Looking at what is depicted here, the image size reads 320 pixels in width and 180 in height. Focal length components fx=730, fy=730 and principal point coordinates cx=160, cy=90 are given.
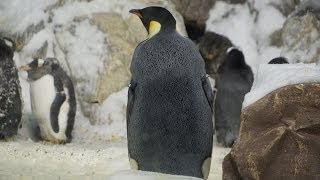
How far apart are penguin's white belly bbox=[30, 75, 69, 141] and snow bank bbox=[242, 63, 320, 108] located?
15.3ft

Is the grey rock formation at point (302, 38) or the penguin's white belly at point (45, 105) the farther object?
the grey rock formation at point (302, 38)

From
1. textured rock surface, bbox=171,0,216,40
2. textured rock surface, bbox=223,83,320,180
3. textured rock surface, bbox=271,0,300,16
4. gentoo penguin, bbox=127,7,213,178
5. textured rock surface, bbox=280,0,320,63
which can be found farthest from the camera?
textured rock surface, bbox=271,0,300,16

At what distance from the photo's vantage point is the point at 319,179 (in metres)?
3.71

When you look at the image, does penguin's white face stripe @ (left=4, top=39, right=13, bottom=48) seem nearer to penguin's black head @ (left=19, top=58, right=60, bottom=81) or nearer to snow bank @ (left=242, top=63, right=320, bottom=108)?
penguin's black head @ (left=19, top=58, right=60, bottom=81)

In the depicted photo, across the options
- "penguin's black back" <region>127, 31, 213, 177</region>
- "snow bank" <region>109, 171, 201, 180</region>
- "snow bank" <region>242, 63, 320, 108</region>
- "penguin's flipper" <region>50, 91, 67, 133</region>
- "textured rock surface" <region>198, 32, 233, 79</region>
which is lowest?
"textured rock surface" <region>198, 32, 233, 79</region>

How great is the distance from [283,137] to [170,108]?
1049mm

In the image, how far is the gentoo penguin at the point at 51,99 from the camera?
8.58 metres

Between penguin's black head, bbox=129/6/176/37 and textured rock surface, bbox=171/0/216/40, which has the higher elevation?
penguin's black head, bbox=129/6/176/37

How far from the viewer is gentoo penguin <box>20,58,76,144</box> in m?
8.58

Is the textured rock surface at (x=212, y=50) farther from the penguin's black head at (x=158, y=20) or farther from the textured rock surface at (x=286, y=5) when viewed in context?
the penguin's black head at (x=158, y=20)

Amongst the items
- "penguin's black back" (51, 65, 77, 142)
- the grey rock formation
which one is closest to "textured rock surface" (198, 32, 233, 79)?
the grey rock formation

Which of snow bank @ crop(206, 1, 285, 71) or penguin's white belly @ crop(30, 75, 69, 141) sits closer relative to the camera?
penguin's white belly @ crop(30, 75, 69, 141)

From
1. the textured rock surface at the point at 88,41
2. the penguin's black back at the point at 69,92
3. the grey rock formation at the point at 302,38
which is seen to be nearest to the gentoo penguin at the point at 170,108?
the penguin's black back at the point at 69,92

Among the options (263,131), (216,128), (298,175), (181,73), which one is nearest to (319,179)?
(298,175)
